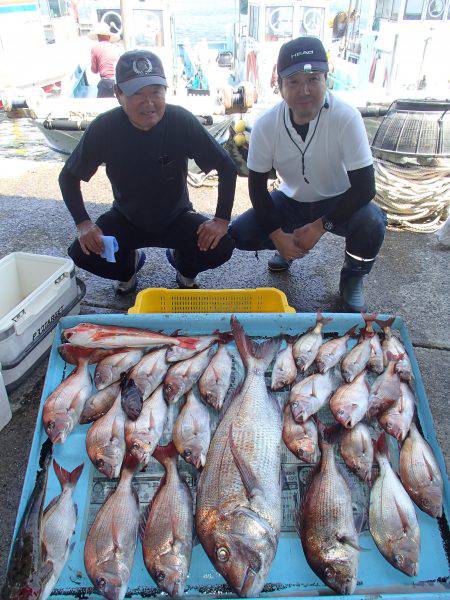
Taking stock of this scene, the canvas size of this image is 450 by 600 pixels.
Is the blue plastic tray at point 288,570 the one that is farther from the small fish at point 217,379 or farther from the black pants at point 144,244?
the black pants at point 144,244

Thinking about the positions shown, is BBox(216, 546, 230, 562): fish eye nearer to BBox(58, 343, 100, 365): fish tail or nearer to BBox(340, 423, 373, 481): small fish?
BBox(340, 423, 373, 481): small fish

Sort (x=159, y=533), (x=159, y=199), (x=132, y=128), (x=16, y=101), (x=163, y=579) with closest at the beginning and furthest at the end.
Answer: (x=163, y=579)
(x=159, y=533)
(x=132, y=128)
(x=159, y=199)
(x=16, y=101)

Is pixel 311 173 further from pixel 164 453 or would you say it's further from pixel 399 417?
pixel 164 453

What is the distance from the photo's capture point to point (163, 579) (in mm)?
1464

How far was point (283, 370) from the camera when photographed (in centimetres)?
222

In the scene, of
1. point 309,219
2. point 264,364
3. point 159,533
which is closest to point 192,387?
point 264,364

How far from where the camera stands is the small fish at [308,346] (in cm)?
228

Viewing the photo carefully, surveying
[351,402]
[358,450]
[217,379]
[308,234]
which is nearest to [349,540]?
[358,450]

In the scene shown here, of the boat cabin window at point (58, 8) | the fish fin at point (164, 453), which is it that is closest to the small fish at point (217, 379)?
the fish fin at point (164, 453)

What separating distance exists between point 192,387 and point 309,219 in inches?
67.2

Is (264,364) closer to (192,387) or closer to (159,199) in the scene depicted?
(192,387)

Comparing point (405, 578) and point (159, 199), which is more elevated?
point (159, 199)

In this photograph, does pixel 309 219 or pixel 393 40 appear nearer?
pixel 309 219

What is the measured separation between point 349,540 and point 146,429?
2.96ft
